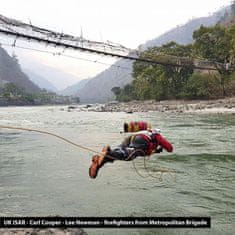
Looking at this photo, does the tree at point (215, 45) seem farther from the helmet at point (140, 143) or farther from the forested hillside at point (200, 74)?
the helmet at point (140, 143)

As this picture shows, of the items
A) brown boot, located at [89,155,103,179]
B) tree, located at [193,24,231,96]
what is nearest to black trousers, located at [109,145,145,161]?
brown boot, located at [89,155,103,179]

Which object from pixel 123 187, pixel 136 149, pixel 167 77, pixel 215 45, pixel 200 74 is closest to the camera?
pixel 136 149

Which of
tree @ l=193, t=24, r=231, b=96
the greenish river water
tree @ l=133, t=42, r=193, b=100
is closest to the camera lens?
the greenish river water

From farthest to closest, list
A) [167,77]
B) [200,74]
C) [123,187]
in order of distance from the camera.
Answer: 1. [167,77]
2. [200,74]
3. [123,187]

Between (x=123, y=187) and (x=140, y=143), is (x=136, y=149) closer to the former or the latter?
(x=140, y=143)

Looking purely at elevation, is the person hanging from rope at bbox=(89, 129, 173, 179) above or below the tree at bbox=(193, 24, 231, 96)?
below

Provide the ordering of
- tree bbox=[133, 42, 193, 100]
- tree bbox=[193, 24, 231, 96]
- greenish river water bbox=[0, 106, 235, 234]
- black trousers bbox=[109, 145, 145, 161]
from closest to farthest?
black trousers bbox=[109, 145, 145, 161], greenish river water bbox=[0, 106, 235, 234], tree bbox=[193, 24, 231, 96], tree bbox=[133, 42, 193, 100]

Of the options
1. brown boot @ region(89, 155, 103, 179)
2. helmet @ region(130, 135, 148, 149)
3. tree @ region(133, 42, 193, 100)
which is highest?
tree @ region(133, 42, 193, 100)

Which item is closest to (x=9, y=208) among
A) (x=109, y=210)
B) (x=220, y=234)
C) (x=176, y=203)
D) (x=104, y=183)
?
(x=109, y=210)

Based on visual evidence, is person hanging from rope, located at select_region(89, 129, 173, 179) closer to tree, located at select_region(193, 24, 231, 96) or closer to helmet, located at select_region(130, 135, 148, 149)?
helmet, located at select_region(130, 135, 148, 149)

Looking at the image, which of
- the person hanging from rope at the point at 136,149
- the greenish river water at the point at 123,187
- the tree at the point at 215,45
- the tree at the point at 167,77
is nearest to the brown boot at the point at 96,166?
the person hanging from rope at the point at 136,149

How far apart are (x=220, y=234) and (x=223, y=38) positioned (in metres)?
46.0

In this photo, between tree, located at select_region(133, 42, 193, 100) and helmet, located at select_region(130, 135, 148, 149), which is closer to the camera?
helmet, located at select_region(130, 135, 148, 149)

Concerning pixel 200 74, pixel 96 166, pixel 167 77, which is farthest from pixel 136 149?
pixel 167 77
